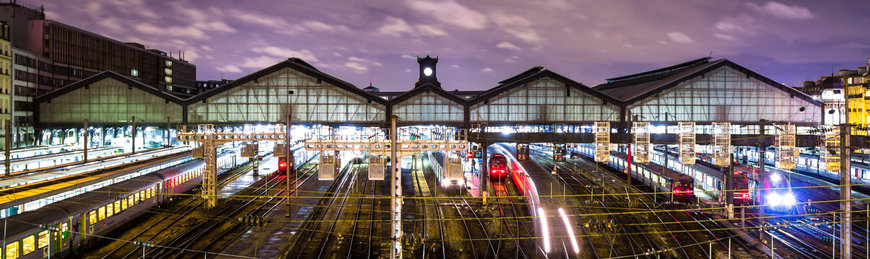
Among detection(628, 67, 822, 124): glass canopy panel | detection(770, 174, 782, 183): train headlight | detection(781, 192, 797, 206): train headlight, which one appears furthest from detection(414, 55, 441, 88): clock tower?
detection(781, 192, 797, 206): train headlight

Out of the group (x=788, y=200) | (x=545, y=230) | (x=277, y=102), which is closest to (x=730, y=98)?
(x=788, y=200)

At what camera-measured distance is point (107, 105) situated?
2655 inches

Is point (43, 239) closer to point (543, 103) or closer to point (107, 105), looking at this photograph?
point (107, 105)

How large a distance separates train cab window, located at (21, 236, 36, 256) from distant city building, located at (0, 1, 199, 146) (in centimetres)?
4190

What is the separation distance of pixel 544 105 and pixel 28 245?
5643cm

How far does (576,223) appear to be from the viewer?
116 feet

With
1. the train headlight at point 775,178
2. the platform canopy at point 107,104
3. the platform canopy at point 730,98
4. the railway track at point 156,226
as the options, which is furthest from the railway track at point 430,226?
the platform canopy at point 107,104

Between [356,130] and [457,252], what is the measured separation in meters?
54.4

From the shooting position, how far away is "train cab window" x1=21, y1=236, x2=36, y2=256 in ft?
72.9

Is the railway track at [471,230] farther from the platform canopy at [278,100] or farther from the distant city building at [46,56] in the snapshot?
the distant city building at [46,56]

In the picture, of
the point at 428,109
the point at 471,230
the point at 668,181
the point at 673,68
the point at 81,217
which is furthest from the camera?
the point at 673,68

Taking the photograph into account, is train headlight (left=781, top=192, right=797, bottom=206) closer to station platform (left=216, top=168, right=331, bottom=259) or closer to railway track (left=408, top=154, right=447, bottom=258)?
railway track (left=408, top=154, right=447, bottom=258)

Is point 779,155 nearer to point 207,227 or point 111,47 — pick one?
point 207,227

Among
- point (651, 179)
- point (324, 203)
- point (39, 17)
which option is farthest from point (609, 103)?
point (39, 17)
